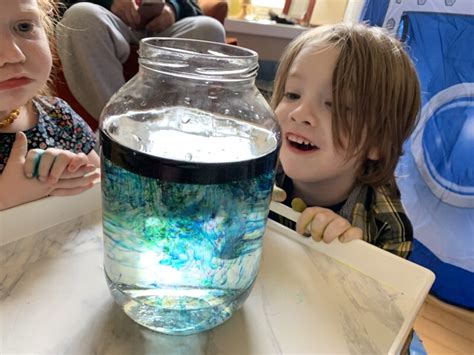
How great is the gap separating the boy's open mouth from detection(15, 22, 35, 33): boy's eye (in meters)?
0.45

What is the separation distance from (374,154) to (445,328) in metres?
0.78

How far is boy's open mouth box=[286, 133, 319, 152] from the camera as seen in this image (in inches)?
30.9

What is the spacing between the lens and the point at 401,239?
0.81m

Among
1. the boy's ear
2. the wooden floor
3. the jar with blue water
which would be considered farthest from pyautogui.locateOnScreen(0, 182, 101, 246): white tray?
the wooden floor

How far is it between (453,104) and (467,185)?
247 millimetres

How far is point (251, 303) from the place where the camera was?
0.48 meters

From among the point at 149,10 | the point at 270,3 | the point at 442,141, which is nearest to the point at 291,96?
the point at 442,141

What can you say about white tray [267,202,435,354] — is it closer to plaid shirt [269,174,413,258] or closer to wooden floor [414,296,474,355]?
plaid shirt [269,174,413,258]

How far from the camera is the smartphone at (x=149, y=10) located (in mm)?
1816

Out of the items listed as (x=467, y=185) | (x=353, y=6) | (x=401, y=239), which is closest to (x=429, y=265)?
(x=467, y=185)

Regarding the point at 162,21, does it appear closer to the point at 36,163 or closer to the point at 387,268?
the point at 36,163

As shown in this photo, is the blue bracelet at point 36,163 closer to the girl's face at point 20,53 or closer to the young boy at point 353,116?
the girl's face at point 20,53

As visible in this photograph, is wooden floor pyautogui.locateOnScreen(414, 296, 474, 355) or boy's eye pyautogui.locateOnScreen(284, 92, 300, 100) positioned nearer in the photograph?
boy's eye pyautogui.locateOnScreen(284, 92, 300, 100)

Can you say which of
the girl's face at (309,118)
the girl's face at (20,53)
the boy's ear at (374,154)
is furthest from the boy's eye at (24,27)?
the boy's ear at (374,154)
